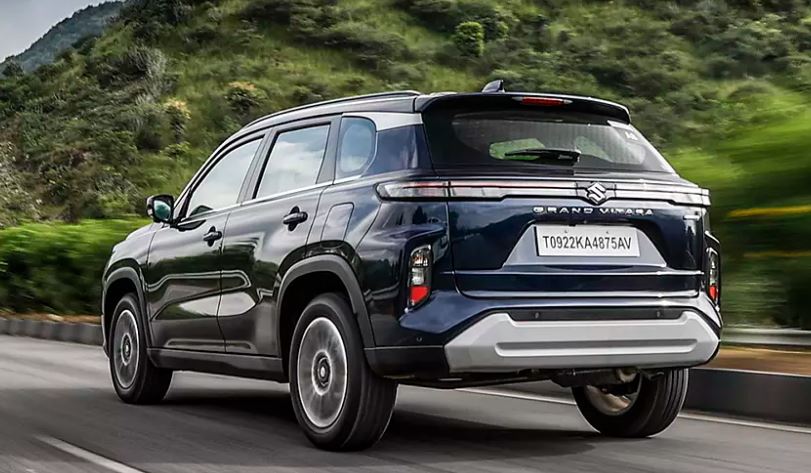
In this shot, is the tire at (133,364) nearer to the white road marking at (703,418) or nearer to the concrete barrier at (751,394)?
the white road marking at (703,418)

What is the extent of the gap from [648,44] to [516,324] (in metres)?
57.4

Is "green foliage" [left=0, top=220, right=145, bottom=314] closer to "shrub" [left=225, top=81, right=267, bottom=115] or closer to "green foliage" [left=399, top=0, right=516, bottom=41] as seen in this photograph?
"shrub" [left=225, top=81, right=267, bottom=115]

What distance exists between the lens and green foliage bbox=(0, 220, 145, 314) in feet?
68.5

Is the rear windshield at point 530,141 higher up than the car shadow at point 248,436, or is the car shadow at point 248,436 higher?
the rear windshield at point 530,141

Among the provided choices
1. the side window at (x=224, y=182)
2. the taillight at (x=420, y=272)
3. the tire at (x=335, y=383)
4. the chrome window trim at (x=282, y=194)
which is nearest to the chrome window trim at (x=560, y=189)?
the taillight at (x=420, y=272)

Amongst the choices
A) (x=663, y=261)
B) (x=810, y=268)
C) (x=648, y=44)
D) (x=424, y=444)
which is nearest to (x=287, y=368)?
(x=424, y=444)

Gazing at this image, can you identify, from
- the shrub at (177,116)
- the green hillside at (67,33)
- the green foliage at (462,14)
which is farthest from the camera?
the green hillside at (67,33)

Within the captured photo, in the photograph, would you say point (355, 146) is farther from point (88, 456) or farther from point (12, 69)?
point (12, 69)

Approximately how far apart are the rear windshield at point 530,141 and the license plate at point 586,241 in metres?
0.36

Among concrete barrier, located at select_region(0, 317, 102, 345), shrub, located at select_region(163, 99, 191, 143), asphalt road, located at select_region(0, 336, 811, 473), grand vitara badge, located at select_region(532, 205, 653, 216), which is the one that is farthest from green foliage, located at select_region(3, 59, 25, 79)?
grand vitara badge, located at select_region(532, 205, 653, 216)

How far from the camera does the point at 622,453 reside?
23.0 feet

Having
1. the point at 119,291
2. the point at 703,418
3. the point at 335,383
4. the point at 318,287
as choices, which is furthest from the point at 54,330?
the point at 335,383

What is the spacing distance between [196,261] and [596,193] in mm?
2984

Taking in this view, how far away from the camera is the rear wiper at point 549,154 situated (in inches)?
261
